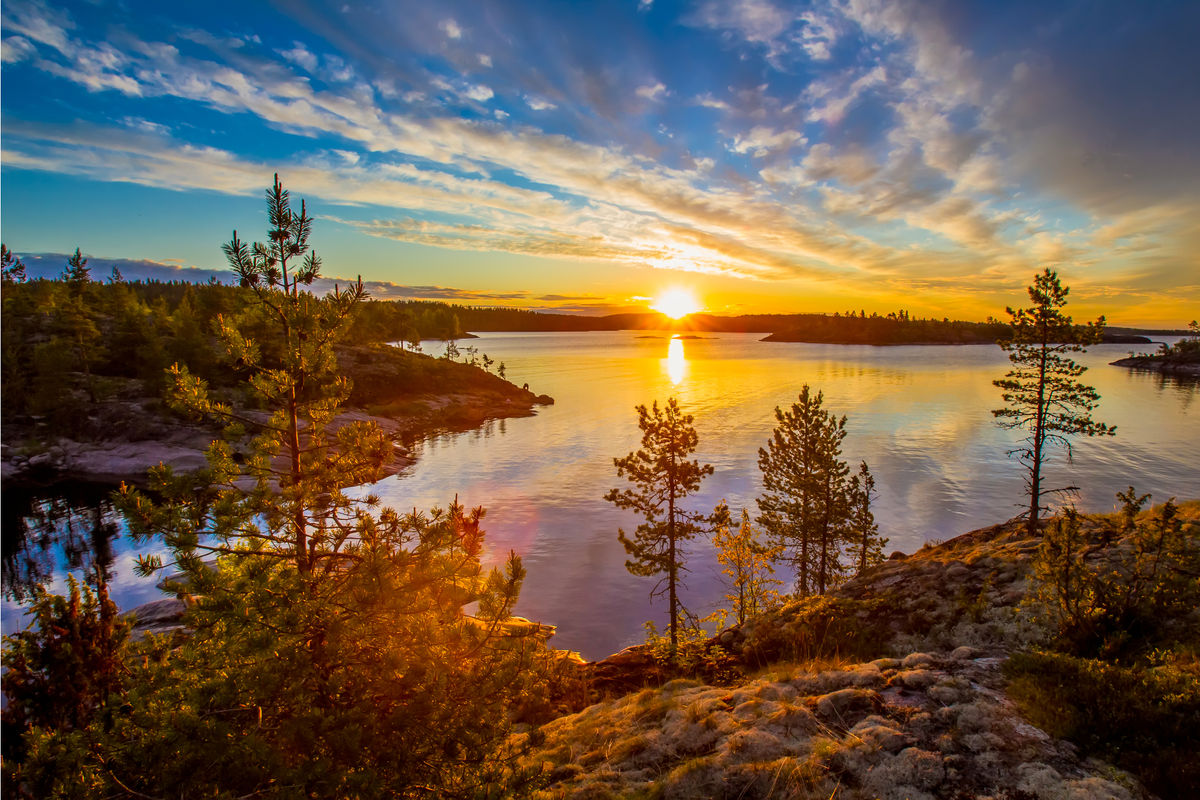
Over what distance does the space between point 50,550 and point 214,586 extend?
158 ft

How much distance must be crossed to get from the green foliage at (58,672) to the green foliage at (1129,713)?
56.8ft

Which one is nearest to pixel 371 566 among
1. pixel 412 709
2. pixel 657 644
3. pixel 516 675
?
pixel 412 709

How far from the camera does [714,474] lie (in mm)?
55594

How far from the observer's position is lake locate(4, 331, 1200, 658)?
35.4 m

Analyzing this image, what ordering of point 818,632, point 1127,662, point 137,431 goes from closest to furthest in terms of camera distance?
point 1127,662, point 818,632, point 137,431

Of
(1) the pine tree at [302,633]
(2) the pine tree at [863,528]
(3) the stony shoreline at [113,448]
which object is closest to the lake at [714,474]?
Answer: (2) the pine tree at [863,528]

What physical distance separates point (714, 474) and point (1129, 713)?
161 feet

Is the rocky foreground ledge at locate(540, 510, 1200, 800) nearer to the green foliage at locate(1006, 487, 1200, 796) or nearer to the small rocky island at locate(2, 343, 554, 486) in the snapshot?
the green foliage at locate(1006, 487, 1200, 796)

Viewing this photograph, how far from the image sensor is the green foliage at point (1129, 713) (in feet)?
19.8

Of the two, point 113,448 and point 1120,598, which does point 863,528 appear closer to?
point 1120,598

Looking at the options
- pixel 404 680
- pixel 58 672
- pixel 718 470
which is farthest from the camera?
pixel 718 470

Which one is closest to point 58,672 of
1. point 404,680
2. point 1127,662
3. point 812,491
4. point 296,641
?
point 296,641

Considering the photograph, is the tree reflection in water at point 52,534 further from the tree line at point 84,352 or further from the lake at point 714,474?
the tree line at point 84,352

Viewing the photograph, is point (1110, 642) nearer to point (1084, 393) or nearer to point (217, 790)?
point (217, 790)
